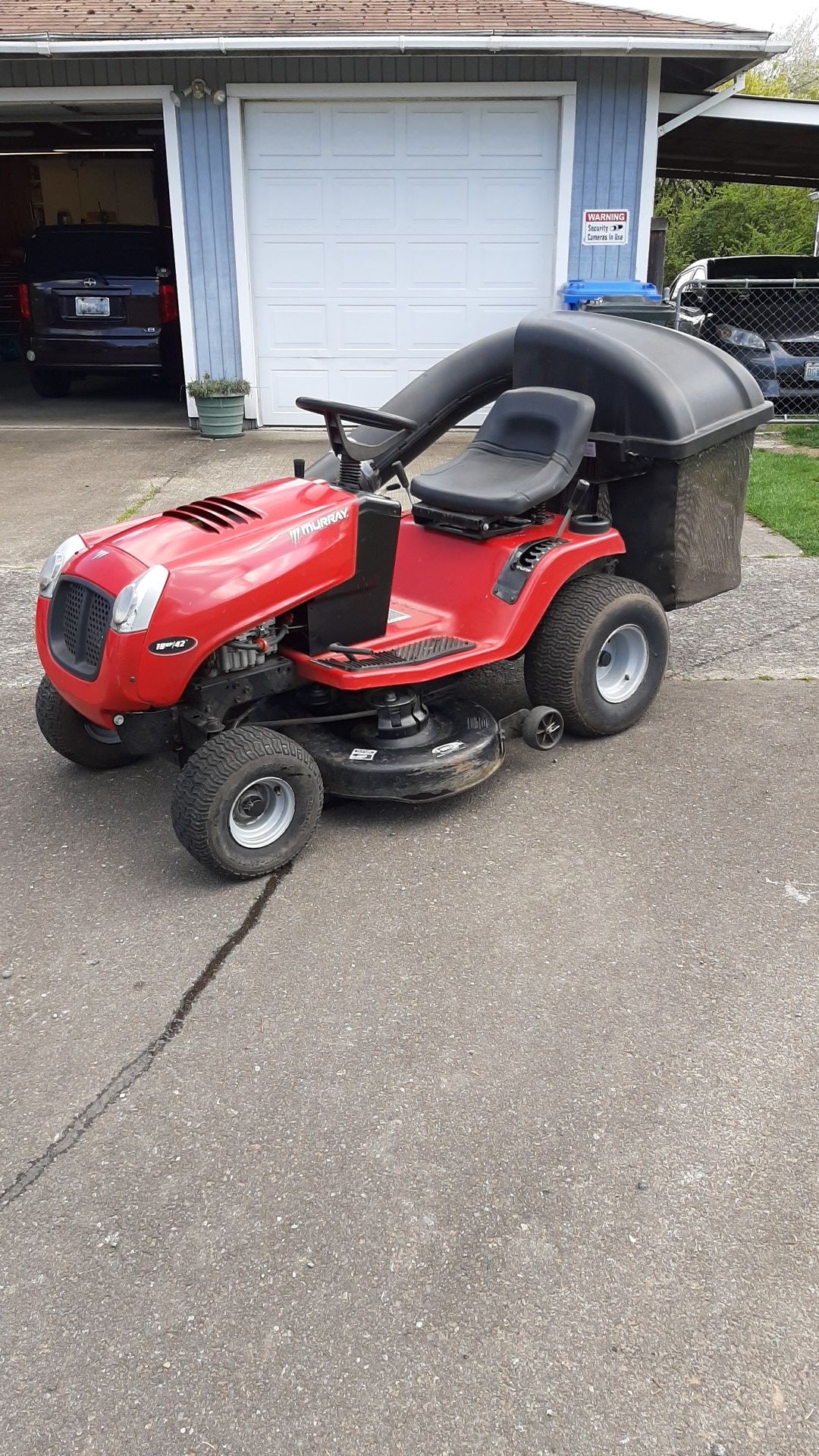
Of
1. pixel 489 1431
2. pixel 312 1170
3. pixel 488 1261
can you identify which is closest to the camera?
pixel 489 1431

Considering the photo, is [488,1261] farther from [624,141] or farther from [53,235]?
[53,235]

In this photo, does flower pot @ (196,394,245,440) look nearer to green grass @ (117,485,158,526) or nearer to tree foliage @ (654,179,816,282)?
green grass @ (117,485,158,526)

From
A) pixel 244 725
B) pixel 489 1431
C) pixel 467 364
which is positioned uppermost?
pixel 467 364

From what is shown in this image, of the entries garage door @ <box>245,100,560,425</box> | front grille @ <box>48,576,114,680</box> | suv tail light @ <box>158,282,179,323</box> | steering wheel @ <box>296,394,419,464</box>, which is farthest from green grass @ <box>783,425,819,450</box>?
front grille @ <box>48,576,114,680</box>

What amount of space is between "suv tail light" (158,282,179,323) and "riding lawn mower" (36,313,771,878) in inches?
330

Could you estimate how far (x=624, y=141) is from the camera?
33.7ft

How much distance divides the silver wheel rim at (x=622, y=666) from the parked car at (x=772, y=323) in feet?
23.5

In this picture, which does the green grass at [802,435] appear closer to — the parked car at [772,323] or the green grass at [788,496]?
the parked car at [772,323]

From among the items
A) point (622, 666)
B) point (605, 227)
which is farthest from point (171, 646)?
point (605, 227)

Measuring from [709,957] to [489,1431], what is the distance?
1567mm

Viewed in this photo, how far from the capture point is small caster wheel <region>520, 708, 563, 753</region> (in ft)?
14.4

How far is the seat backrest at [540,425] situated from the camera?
169 inches

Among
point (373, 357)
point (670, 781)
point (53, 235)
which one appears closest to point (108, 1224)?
point (670, 781)

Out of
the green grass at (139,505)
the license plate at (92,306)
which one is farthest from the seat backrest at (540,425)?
the license plate at (92,306)
